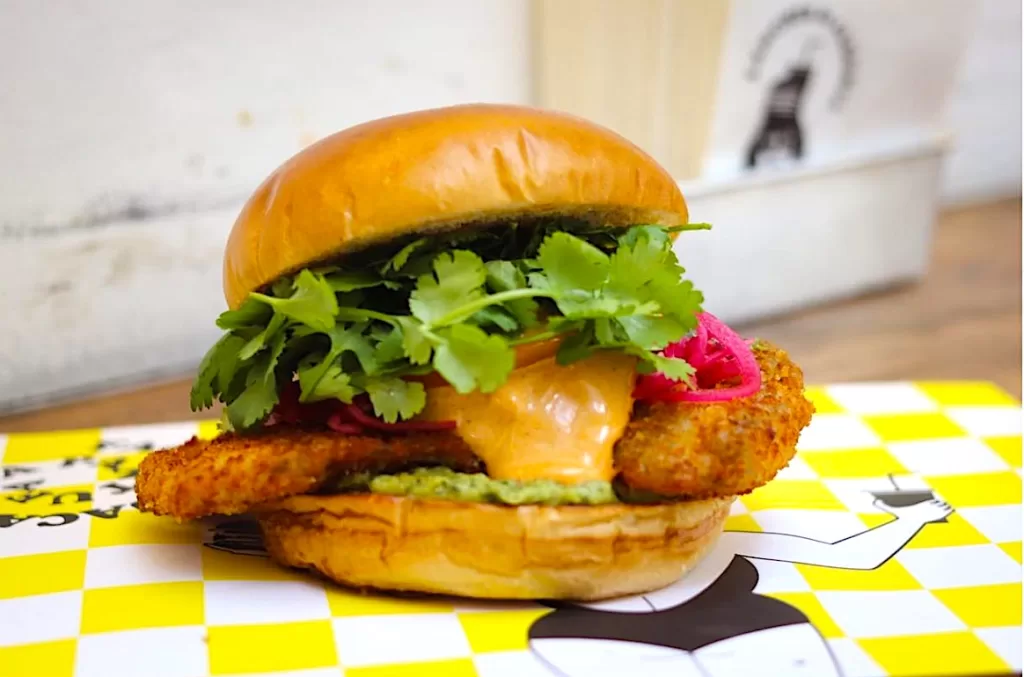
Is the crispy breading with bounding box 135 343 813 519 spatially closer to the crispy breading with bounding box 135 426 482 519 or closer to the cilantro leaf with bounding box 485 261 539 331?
the crispy breading with bounding box 135 426 482 519

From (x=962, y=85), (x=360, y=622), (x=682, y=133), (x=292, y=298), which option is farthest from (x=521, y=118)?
(x=962, y=85)

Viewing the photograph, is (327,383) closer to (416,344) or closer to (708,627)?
(416,344)

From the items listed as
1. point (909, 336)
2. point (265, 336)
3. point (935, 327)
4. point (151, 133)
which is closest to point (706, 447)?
point (265, 336)

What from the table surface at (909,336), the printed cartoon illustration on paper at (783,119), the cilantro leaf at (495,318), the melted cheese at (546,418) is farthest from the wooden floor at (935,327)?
the cilantro leaf at (495,318)

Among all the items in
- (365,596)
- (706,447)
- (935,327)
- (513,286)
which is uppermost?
(513,286)

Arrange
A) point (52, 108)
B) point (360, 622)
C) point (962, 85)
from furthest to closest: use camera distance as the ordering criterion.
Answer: point (962, 85) → point (52, 108) → point (360, 622)

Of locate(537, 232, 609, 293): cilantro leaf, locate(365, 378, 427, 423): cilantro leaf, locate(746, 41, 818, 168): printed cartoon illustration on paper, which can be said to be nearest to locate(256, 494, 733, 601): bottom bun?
locate(365, 378, 427, 423): cilantro leaf

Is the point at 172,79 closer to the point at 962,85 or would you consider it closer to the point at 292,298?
the point at 292,298

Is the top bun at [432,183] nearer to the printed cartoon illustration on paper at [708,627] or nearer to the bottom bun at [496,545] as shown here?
the bottom bun at [496,545]
